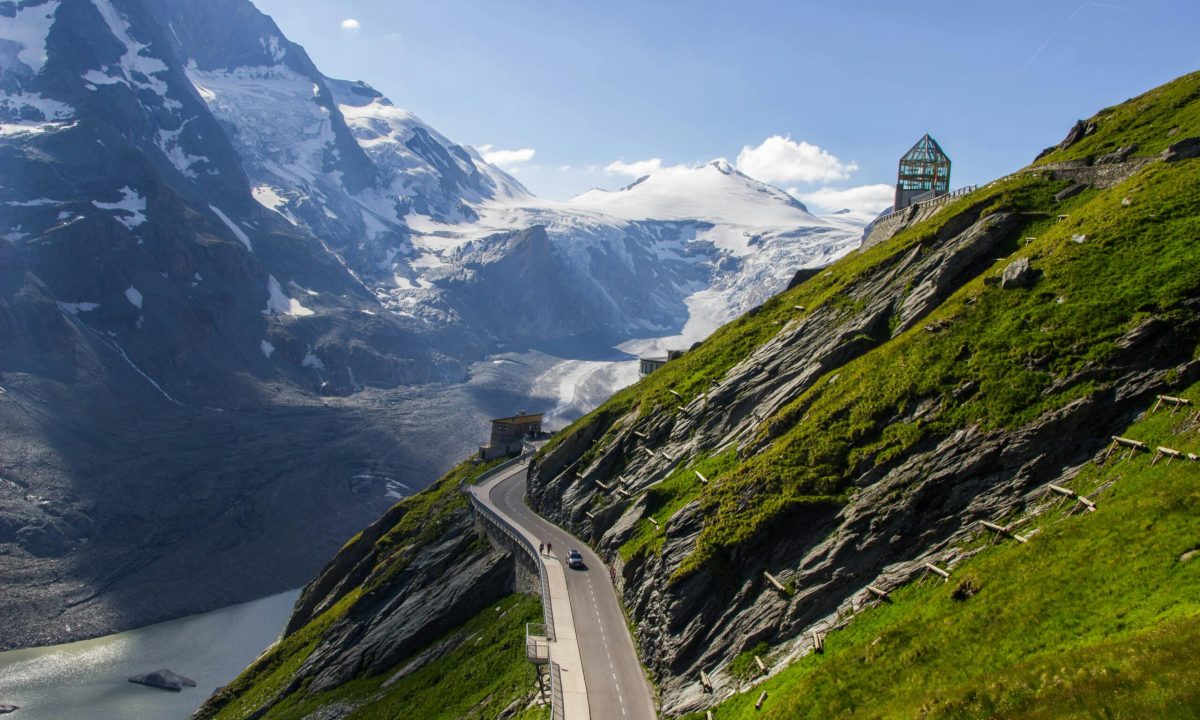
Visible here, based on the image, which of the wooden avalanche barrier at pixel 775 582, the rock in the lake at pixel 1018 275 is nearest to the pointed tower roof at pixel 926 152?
the rock in the lake at pixel 1018 275

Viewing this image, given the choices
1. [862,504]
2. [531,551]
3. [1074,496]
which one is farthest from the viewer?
[531,551]

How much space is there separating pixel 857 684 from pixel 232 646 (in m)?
142

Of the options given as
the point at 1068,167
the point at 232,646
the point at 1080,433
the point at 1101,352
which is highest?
the point at 1068,167

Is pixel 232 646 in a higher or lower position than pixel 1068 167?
lower

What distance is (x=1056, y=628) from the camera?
23703 mm

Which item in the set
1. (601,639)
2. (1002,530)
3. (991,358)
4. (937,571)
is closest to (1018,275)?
(991,358)

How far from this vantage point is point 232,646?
142500mm

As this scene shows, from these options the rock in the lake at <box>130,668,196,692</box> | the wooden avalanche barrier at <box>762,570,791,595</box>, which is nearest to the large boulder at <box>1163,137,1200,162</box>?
the wooden avalanche barrier at <box>762,570,791,595</box>

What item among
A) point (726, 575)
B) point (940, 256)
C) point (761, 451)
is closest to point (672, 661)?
point (726, 575)

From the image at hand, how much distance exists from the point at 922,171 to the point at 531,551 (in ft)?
208

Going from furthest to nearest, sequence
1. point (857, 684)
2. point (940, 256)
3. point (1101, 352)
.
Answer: point (940, 256) < point (1101, 352) < point (857, 684)

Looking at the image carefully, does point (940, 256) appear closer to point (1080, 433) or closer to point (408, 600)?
point (1080, 433)

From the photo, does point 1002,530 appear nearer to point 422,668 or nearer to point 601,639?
point 601,639

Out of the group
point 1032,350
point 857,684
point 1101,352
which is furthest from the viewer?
point 1032,350
